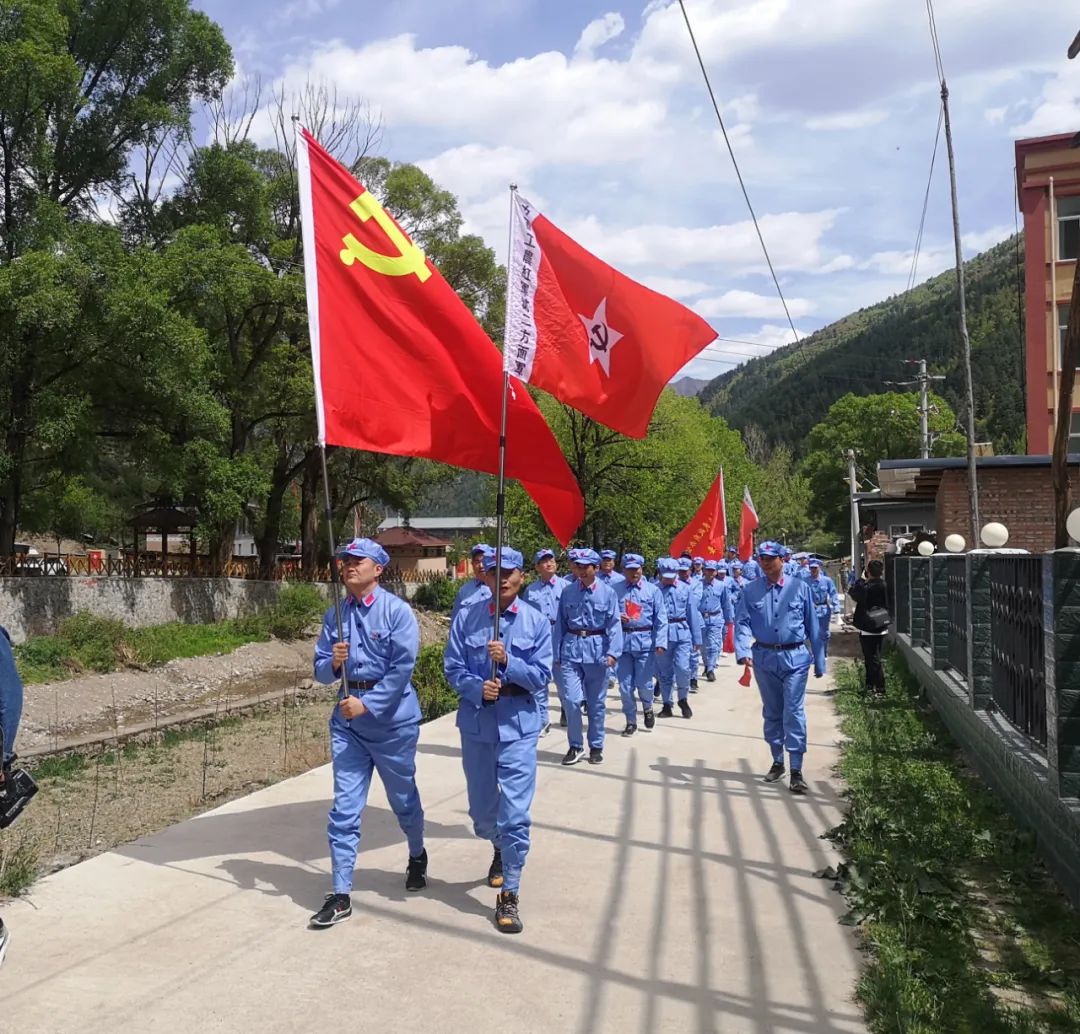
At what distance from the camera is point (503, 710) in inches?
232

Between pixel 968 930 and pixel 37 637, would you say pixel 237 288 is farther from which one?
pixel 968 930

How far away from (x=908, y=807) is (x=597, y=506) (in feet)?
92.6

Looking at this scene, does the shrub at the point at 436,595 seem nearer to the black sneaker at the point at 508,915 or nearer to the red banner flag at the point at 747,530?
the red banner flag at the point at 747,530

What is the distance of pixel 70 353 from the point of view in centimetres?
2327

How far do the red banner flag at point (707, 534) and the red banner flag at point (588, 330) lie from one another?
10.6 m

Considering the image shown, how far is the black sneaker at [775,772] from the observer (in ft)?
30.1

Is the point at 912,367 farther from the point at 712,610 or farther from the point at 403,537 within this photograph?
the point at 712,610

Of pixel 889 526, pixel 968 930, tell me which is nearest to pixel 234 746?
pixel 968 930

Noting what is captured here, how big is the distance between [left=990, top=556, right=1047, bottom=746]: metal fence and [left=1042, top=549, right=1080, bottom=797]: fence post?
0.62 m

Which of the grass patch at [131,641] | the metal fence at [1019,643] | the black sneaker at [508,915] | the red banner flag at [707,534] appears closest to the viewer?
the black sneaker at [508,915]

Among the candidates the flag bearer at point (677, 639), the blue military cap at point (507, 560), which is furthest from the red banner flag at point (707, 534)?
the blue military cap at point (507, 560)

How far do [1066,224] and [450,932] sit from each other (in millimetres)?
33303

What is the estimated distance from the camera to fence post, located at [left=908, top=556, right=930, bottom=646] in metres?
14.5

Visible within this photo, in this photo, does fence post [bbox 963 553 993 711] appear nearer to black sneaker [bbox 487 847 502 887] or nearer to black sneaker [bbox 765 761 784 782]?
black sneaker [bbox 765 761 784 782]
